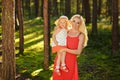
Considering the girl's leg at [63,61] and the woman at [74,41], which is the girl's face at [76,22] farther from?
the girl's leg at [63,61]

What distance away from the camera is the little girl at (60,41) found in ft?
22.7

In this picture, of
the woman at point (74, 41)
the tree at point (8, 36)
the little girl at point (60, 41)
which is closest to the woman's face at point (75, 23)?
the woman at point (74, 41)

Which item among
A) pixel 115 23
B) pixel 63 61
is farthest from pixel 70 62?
pixel 115 23

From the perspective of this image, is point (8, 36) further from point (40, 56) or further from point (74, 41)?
point (40, 56)

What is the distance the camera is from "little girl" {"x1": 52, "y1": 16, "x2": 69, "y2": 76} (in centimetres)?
691

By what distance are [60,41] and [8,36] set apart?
308 centimetres

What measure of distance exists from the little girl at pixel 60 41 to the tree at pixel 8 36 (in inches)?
109

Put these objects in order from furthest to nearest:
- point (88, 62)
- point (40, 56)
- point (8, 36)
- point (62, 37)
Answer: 1. point (40, 56)
2. point (88, 62)
3. point (8, 36)
4. point (62, 37)

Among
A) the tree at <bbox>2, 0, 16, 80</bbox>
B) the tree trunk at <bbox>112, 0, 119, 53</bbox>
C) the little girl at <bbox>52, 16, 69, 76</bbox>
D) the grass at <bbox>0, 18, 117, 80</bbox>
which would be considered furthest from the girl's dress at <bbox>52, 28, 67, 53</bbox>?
the tree trunk at <bbox>112, 0, 119, 53</bbox>

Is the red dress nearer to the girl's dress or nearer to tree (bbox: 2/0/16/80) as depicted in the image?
the girl's dress

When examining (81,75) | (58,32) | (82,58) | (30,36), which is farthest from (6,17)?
(30,36)

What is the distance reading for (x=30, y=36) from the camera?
22.4 meters

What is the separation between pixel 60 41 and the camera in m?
6.94

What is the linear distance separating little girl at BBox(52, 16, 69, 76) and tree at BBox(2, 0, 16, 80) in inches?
109
